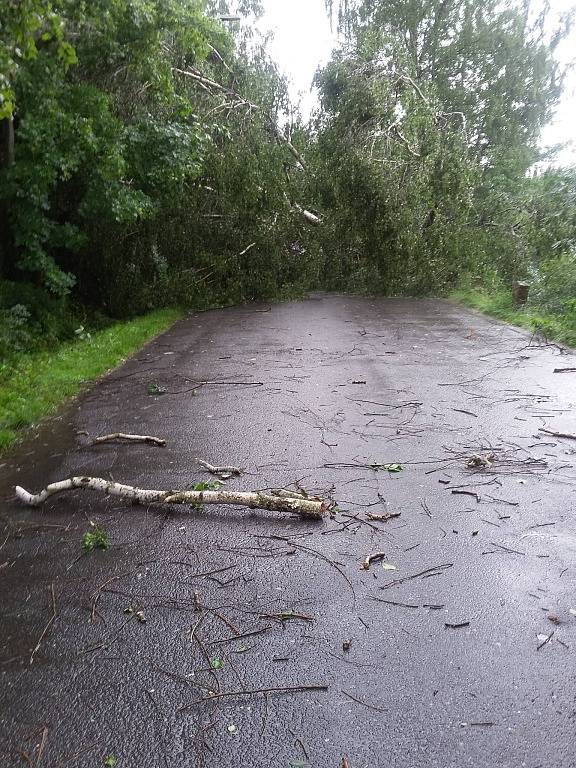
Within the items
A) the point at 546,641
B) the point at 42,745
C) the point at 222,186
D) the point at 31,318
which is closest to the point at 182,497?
the point at 42,745

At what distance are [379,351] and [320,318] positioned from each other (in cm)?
451

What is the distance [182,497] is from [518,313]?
1036 cm

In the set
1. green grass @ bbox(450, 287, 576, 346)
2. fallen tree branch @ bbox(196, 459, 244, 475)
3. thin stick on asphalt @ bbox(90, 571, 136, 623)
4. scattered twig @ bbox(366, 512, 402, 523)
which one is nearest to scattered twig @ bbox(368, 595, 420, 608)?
scattered twig @ bbox(366, 512, 402, 523)

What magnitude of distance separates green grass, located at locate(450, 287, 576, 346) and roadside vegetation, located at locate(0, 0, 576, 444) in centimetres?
6

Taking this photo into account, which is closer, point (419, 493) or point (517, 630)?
point (517, 630)

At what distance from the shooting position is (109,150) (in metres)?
12.0

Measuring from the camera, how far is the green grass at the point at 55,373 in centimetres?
718

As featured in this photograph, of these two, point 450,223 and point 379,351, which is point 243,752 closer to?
point 379,351

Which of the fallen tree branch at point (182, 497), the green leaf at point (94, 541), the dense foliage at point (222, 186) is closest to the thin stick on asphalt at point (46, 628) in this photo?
the green leaf at point (94, 541)

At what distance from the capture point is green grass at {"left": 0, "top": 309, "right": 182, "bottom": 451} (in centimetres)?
718

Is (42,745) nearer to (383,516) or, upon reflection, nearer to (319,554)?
(319,554)

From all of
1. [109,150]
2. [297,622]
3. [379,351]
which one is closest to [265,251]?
[109,150]

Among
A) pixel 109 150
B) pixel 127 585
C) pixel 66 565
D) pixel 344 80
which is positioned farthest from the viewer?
pixel 344 80

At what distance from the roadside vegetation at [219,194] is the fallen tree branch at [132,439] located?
66.7 inches
